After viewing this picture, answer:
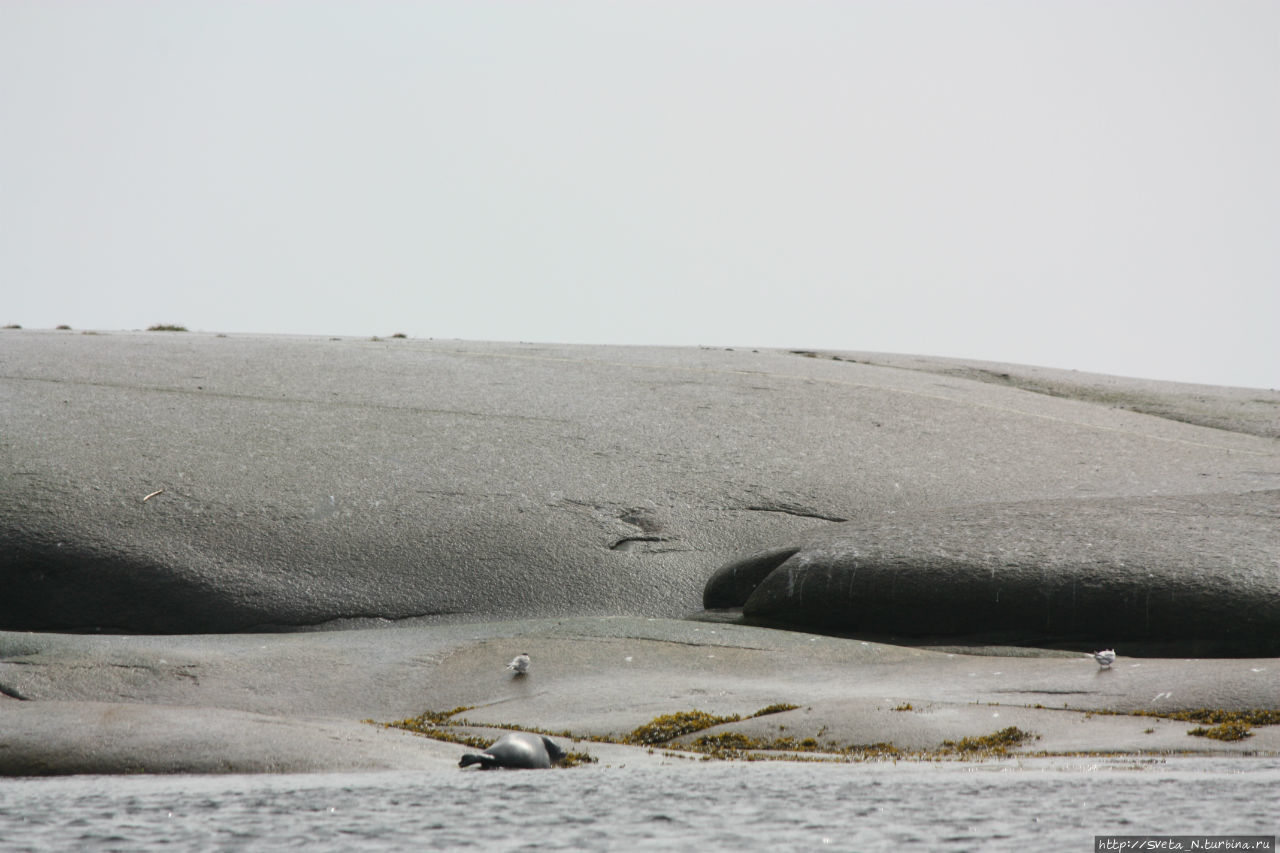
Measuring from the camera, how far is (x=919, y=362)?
1309 centimetres

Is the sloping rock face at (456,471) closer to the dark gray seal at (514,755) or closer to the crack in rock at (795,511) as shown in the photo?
the crack in rock at (795,511)

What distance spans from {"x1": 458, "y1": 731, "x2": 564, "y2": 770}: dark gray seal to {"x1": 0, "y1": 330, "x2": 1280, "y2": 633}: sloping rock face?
3.43 m

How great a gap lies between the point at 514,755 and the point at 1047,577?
11.5ft

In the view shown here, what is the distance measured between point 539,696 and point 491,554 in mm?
2259

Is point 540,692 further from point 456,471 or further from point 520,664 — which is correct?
point 456,471

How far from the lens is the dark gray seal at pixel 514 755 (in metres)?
3.07

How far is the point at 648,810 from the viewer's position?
227 cm

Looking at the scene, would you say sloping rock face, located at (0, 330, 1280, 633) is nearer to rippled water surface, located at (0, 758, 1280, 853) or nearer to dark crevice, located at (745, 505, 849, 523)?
dark crevice, located at (745, 505, 849, 523)

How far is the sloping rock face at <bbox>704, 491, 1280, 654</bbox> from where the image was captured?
542 cm

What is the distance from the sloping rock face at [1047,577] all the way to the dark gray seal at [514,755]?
10.2 feet

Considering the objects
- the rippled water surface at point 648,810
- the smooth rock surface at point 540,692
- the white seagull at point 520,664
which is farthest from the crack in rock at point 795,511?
the rippled water surface at point 648,810

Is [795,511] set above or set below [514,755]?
above

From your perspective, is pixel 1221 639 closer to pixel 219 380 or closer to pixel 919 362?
pixel 219 380

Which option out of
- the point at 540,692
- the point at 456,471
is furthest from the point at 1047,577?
the point at 456,471
